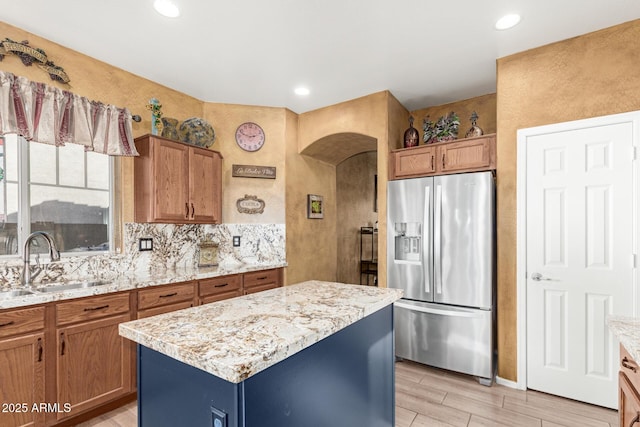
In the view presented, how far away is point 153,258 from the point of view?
3.17 meters

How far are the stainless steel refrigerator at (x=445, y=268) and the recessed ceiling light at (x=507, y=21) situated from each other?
1110 millimetres

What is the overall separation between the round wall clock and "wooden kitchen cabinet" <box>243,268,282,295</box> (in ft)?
5.05

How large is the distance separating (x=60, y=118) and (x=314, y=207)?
111 inches

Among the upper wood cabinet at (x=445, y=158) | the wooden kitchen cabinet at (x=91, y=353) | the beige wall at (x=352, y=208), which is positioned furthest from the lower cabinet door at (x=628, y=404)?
the beige wall at (x=352, y=208)

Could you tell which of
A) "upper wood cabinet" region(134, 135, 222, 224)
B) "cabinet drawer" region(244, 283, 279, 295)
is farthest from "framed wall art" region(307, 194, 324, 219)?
"upper wood cabinet" region(134, 135, 222, 224)

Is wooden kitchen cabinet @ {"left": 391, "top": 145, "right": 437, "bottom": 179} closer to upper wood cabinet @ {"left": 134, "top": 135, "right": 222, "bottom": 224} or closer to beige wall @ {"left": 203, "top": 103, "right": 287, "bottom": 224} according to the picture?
beige wall @ {"left": 203, "top": 103, "right": 287, "bottom": 224}

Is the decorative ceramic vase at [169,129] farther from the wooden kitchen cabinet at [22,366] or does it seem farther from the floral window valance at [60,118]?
the wooden kitchen cabinet at [22,366]

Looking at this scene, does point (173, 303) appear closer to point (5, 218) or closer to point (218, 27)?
point (5, 218)

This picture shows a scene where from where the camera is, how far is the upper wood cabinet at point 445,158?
2.85 meters

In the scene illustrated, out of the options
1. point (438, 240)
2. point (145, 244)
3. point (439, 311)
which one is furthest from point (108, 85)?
point (439, 311)

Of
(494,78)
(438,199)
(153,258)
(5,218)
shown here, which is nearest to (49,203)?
(5,218)

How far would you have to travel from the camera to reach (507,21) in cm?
228

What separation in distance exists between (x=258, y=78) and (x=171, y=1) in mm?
1183

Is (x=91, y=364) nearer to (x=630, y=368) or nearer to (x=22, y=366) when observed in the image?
(x=22, y=366)
